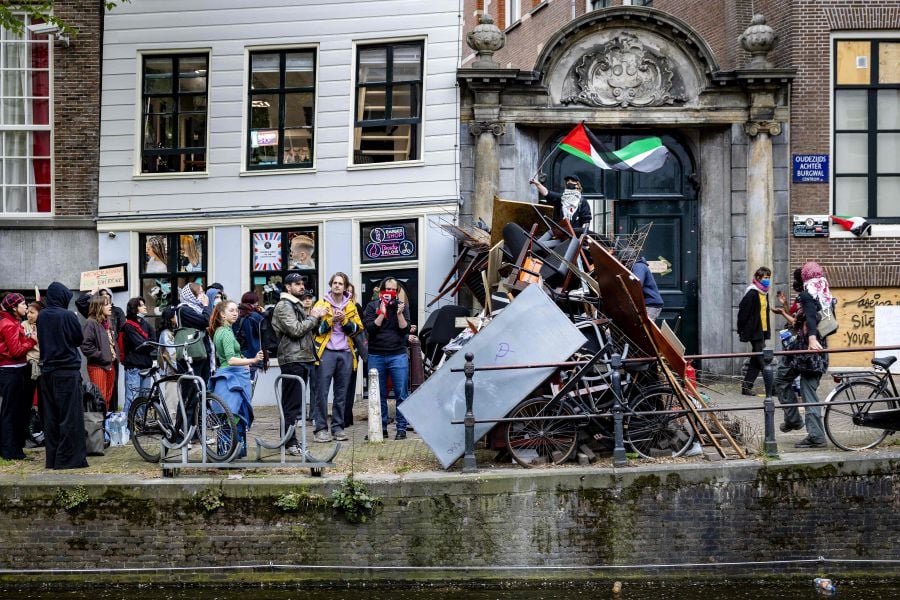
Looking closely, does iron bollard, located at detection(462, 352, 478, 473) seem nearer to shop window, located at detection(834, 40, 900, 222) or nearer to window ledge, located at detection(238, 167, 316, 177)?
window ledge, located at detection(238, 167, 316, 177)

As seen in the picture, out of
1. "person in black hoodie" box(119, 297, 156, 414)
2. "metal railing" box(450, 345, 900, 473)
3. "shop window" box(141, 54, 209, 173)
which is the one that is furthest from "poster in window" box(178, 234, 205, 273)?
"metal railing" box(450, 345, 900, 473)

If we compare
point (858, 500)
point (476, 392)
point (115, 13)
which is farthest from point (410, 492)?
point (115, 13)

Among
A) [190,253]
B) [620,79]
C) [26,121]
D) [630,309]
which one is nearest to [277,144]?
[190,253]

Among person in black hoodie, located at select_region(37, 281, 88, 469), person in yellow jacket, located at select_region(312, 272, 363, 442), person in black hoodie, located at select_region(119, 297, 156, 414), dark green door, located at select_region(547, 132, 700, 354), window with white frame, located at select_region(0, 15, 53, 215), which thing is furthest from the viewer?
window with white frame, located at select_region(0, 15, 53, 215)

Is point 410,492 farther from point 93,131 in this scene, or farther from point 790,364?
point 93,131

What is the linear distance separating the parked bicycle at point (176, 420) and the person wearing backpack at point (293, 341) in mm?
851

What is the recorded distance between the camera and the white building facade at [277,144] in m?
17.7

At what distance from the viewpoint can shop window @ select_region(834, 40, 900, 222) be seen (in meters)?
17.9

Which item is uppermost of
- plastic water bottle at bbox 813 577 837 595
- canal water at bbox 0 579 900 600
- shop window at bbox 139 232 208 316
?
shop window at bbox 139 232 208 316

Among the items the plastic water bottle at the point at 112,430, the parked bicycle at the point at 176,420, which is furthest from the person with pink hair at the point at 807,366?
the plastic water bottle at the point at 112,430

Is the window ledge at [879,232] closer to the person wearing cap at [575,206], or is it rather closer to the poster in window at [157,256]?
the person wearing cap at [575,206]

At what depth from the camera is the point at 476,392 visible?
1180 cm

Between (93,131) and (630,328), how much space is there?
34.0ft

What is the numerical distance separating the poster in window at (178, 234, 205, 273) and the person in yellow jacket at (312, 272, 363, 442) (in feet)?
18.5
